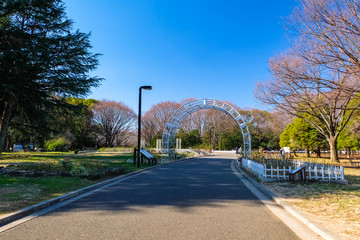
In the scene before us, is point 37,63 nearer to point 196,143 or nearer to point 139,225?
point 139,225

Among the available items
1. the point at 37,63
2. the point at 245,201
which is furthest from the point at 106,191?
the point at 37,63

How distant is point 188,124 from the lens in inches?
2184

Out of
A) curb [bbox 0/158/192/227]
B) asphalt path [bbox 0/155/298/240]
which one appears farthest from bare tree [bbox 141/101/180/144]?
asphalt path [bbox 0/155/298/240]

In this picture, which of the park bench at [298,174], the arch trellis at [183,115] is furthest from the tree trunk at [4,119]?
the park bench at [298,174]

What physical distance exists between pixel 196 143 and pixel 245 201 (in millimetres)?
44462

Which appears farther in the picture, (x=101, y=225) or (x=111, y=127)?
(x=111, y=127)

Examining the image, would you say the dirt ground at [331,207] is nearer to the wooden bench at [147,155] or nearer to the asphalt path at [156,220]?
the asphalt path at [156,220]

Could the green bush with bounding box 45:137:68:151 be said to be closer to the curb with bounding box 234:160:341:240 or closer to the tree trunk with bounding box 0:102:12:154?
the tree trunk with bounding box 0:102:12:154

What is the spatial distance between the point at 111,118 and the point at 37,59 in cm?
3671

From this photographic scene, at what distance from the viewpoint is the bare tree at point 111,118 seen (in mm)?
49750

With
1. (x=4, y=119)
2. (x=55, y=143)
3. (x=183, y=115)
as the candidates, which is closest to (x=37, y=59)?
(x=4, y=119)

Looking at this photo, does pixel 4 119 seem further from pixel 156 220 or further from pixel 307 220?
pixel 307 220

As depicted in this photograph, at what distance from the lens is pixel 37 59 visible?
46.0ft

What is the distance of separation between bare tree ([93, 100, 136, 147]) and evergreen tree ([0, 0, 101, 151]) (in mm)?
32162
